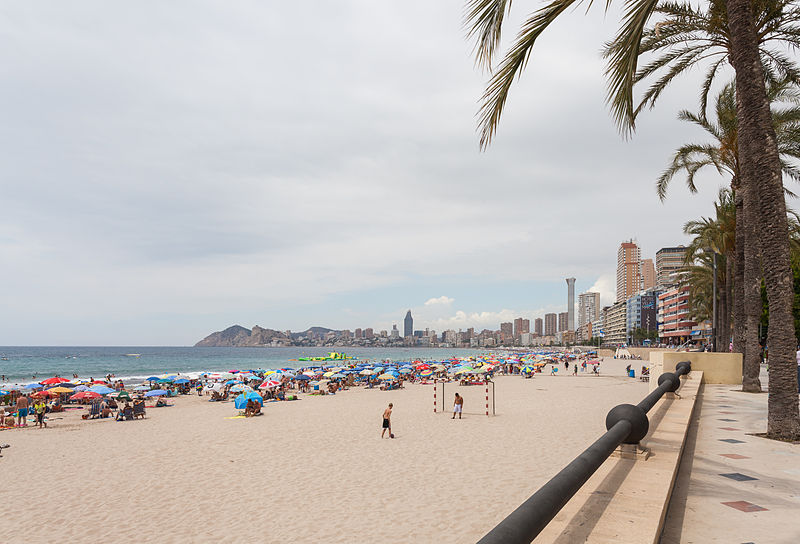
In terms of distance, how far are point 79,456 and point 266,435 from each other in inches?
227

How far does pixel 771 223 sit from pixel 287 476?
1183 cm

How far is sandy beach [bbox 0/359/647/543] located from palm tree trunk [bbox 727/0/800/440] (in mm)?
4591

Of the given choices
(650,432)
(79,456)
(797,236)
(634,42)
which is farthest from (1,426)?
(797,236)

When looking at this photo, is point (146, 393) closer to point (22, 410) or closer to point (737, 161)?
point (22, 410)

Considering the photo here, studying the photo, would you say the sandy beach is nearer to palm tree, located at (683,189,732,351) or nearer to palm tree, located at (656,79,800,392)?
palm tree, located at (656,79,800,392)

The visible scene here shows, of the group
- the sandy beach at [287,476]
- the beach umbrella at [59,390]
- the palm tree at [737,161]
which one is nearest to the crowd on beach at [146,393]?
the beach umbrella at [59,390]

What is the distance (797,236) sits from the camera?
97.2 feet

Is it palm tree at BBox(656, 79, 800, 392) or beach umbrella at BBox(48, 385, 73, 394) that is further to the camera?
beach umbrella at BBox(48, 385, 73, 394)

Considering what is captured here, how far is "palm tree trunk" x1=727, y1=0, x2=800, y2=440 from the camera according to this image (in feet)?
30.4

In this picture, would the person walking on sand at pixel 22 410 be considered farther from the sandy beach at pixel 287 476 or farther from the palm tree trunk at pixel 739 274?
the palm tree trunk at pixel 739 274

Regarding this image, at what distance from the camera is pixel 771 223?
9.46 metres

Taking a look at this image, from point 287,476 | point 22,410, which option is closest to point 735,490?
point 287,476

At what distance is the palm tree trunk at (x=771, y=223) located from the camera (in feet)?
30.4

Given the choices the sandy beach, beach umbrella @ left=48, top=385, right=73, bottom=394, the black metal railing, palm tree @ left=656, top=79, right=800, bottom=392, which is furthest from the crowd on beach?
the black metal railing
